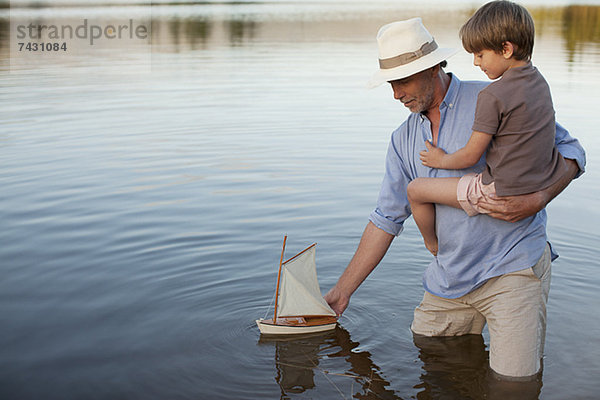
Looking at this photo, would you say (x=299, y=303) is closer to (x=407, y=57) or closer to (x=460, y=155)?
(x=460, y=155)

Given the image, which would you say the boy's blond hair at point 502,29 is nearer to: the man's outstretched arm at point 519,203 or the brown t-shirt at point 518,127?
the brown t-shirt at point 518,127

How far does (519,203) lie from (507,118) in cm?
49

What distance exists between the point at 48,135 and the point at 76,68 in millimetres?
10102

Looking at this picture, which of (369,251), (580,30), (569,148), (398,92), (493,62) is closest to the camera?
(493,62)

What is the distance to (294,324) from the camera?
493 cm

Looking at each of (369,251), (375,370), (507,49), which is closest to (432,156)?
(507,49)

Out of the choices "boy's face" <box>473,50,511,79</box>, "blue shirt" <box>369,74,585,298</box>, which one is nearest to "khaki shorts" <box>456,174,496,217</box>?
"blue shirt" <box>369,74,585,298</box>

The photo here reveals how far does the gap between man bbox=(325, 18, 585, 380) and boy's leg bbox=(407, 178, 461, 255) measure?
7 centimetres

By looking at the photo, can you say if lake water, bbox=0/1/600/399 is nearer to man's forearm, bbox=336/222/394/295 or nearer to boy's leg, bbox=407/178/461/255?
man's forearm, bbox=336/222/394/295

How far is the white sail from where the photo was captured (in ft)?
15.7

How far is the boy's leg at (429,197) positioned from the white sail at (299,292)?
0.84 metres

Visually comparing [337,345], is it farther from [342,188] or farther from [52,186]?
[52,186]

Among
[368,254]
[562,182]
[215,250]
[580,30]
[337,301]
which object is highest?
[580,30]

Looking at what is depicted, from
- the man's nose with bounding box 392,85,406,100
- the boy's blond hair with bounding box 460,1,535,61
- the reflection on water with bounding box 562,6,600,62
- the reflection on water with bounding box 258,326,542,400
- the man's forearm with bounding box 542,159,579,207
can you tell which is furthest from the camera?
the reflection on water with bounding box 562,6,600,62
